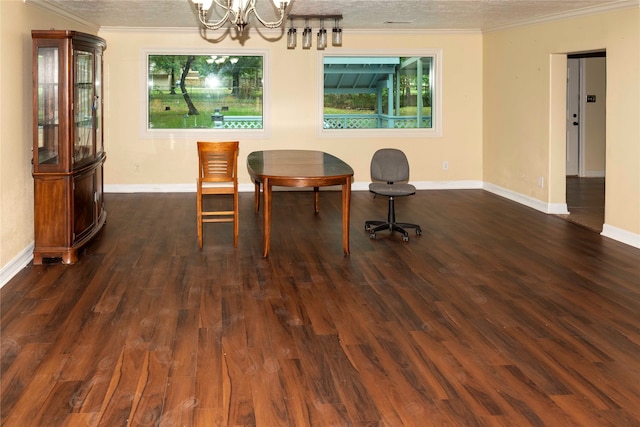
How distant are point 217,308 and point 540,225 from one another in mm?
4136

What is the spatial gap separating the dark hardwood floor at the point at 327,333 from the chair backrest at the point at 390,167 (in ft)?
2.08

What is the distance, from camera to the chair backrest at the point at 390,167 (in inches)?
267

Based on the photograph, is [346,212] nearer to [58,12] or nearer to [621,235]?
[621,235]

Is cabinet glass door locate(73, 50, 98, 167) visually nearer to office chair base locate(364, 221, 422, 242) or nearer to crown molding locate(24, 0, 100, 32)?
crown molding locate(24, 0, 100, 32)

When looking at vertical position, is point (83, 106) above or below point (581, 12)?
below

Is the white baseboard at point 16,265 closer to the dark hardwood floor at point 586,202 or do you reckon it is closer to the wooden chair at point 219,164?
the wooden chair at point 219,164

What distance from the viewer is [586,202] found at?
8.55m

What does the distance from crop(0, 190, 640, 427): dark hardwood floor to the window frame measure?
3.24m

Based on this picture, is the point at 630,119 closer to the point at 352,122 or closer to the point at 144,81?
the point at 352,122

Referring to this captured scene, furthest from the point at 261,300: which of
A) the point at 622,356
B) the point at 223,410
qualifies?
the point at 622,356

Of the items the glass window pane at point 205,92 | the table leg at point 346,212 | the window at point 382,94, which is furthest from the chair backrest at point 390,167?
the glass window pane at point 205,92

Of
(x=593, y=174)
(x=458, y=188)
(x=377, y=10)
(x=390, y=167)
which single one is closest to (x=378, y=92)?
(x=458, y=188)

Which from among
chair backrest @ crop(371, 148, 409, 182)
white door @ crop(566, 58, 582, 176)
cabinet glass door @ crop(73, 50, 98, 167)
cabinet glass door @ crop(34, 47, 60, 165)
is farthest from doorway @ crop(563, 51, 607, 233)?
cabinet glass door @ crop(34, 47, 60, 165)

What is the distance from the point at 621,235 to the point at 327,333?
3779mm
